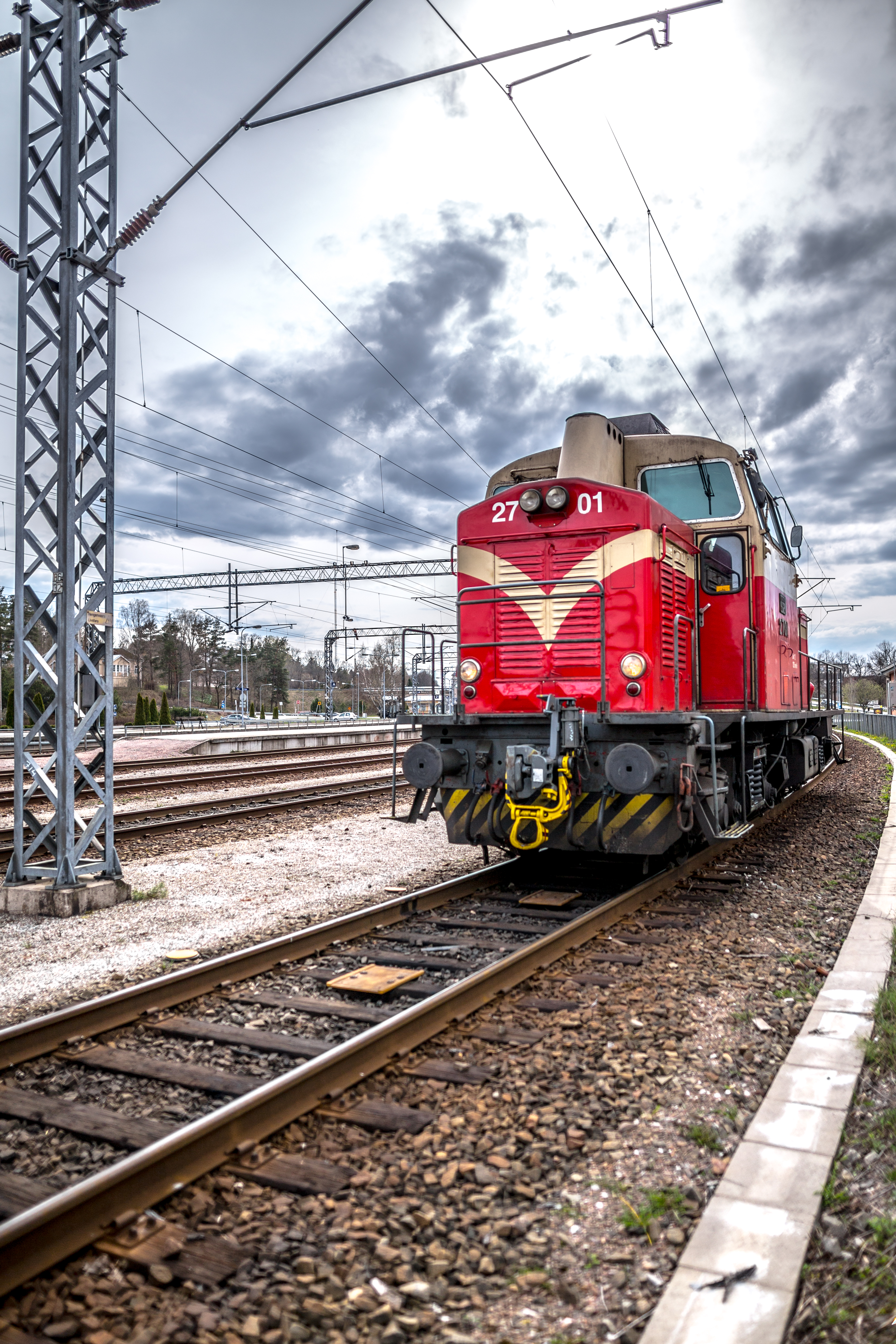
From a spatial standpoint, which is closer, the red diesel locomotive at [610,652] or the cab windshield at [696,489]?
the red diesel locomotive at [610,652]

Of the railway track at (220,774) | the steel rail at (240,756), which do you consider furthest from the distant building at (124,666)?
the railway track at (220,774)

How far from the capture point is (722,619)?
8.30 meters

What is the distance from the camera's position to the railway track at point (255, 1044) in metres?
2.66

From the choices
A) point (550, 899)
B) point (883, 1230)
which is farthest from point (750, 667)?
point (883, 1230)

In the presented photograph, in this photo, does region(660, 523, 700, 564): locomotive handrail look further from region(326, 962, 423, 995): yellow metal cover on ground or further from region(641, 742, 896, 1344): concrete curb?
region(326, 962, 423, 995): yellow metal cover on ground

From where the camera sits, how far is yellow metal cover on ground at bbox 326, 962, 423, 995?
4.74 m

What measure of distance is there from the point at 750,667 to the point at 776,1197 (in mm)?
5947

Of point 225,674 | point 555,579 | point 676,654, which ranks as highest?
point 225,674

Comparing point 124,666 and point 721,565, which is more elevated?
point 124,666

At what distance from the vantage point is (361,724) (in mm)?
50812

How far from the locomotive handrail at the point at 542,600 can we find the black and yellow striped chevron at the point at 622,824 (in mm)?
725

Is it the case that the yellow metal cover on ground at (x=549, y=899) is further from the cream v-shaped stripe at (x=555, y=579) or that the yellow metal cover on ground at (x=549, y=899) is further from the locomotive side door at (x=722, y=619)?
the locomotive side door at (x=722, y=619)

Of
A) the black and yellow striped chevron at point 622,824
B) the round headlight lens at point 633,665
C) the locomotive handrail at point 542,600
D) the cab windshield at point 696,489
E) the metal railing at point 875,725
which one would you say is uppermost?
the cab windshield at point 696,489

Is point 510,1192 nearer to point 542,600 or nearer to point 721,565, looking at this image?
point 542,600
